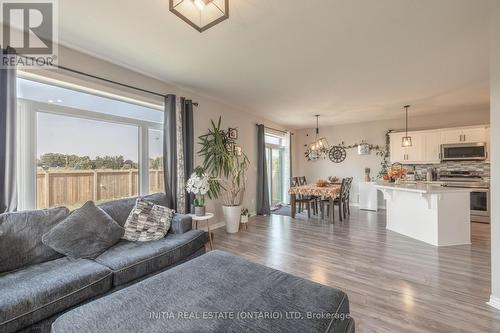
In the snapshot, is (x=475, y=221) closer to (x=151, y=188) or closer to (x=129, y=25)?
(x=151, y=188)

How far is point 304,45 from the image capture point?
102 inches

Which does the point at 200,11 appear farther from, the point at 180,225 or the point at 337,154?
the point at 337,154

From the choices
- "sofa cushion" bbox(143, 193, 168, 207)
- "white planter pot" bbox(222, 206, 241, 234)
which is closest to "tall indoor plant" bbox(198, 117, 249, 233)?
"white planter pot" bbox(222, 206, 241, 234)

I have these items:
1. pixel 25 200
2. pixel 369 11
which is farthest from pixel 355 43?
pixel 25 200

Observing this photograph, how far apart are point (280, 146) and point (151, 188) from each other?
480 centimetres

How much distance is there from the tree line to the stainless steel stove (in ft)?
21.4

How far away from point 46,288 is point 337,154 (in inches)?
288

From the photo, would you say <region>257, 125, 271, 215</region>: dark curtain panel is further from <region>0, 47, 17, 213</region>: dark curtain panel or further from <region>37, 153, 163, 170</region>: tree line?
<region>0, 47, 17, 213</region>: dark curtain panel

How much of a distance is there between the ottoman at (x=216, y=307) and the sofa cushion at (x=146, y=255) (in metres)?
0.67

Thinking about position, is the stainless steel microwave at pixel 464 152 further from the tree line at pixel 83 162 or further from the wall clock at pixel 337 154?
the tree line at pixel 83 162

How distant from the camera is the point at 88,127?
2.95 meters

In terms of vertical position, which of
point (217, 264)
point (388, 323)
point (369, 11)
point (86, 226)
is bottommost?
point (388, 323)

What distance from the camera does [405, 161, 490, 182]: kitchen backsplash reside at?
17.0 ft

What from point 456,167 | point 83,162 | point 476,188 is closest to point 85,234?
point 83,162
